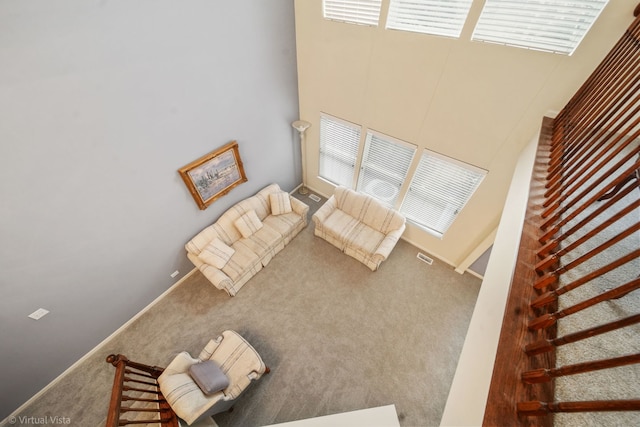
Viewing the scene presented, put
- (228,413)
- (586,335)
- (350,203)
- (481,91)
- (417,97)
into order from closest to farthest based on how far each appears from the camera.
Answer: (586,335), (481,91), (228,413), (417,97), (350,203)

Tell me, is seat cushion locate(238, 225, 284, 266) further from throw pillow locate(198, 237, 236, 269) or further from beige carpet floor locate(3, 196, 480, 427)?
throw pillow locate(198, 237, 236, 269)

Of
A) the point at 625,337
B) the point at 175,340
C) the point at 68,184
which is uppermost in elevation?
the point at 625,337

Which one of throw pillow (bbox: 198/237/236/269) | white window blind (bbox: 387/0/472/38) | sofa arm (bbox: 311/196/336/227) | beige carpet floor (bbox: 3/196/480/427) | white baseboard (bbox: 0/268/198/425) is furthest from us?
sofa arm (bbox: 311/196/336/227)

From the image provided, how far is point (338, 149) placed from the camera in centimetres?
494

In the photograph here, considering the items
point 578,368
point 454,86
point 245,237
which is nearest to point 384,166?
point 454,86

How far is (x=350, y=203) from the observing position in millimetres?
4809

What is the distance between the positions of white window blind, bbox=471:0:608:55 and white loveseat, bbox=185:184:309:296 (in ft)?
11.9

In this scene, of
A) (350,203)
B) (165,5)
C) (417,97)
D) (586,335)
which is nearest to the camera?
(586,335)

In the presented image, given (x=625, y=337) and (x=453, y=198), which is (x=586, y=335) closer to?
(x=625, y=337)

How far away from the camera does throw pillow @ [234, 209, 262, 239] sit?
172 inches

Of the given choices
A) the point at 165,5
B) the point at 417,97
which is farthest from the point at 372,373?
the point at 165,5

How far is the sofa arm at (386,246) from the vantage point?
4.21 meters

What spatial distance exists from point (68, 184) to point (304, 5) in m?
3.70

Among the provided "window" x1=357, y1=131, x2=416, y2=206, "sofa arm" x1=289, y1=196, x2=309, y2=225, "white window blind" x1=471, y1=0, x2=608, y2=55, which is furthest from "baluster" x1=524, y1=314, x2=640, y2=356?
"sofa arm" x1=289, y1=196, x2=309, y2=225
